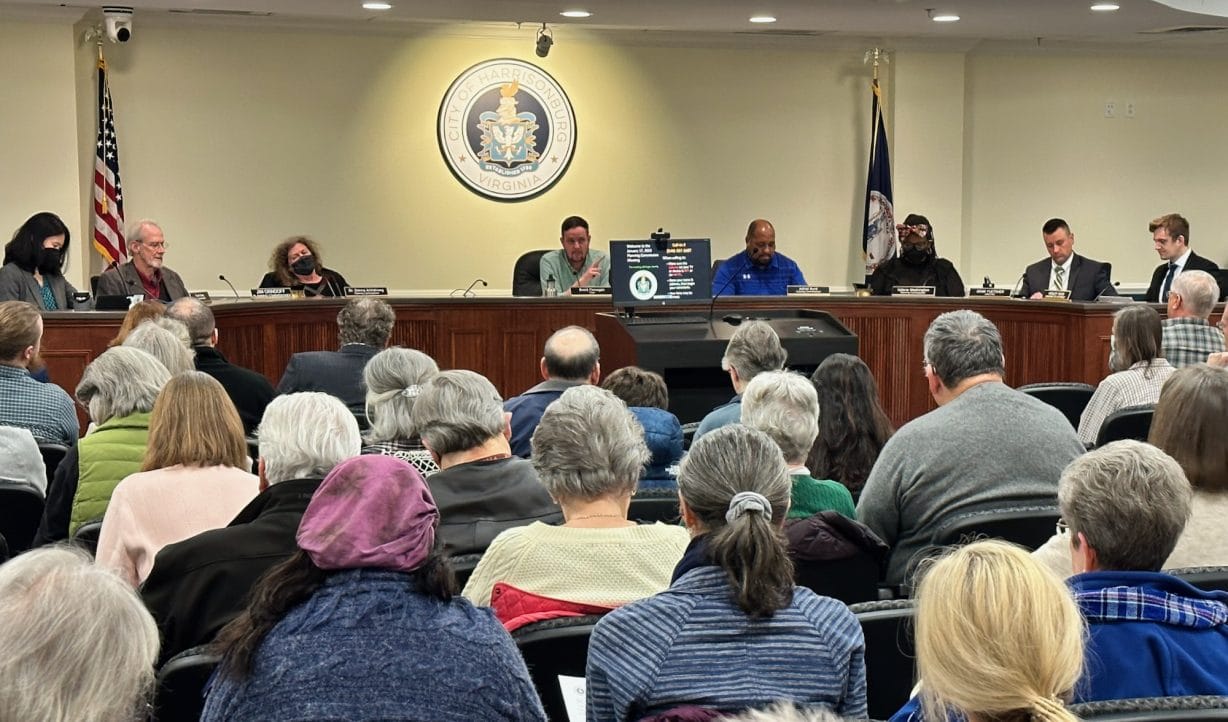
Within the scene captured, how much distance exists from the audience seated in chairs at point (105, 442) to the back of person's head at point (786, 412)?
1650 millimetres

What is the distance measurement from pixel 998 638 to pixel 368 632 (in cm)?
81

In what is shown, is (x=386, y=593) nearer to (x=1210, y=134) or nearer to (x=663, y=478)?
(x=663, y=478)

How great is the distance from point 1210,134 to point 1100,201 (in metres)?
1.19

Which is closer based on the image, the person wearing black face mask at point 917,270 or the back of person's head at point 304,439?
the back of person's head at point 304,439

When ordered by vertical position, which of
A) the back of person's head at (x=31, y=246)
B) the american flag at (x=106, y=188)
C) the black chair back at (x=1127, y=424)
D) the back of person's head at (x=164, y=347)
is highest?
the american flag at (x=106, y=188)

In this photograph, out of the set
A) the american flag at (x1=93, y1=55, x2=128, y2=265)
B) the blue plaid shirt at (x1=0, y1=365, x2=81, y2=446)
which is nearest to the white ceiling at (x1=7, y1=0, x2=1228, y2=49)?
the american flag at (x1=93, y1=55, x2=128, y2=265)

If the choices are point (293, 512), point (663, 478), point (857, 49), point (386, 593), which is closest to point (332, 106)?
point (857, 49)

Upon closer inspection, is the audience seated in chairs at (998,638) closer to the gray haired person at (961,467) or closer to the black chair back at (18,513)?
the gray haired person at (961,467)

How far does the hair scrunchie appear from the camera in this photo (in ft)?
6.84

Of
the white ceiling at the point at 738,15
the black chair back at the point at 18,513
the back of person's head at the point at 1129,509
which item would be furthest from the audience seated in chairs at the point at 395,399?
the white ceiling at the point at 738,15

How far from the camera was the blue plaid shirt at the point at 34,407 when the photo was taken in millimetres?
4641

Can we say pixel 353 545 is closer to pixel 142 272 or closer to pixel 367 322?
pixel 367 322

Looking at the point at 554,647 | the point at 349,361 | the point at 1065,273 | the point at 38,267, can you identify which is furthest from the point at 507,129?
the point at 554,647

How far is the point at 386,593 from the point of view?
187cm
